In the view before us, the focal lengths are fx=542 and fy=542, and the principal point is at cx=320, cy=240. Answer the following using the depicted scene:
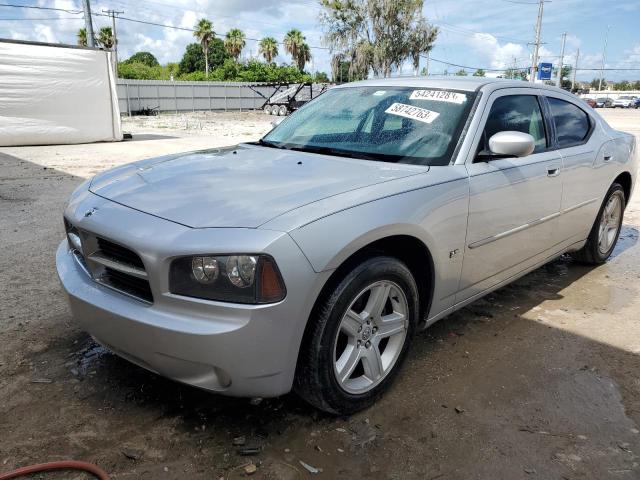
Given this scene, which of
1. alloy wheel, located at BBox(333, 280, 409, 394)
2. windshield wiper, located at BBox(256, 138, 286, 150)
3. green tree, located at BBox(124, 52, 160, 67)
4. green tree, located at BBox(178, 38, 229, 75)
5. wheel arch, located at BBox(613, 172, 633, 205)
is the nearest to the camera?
alloy wheel, located at BBox(333, 280, 409, 394)

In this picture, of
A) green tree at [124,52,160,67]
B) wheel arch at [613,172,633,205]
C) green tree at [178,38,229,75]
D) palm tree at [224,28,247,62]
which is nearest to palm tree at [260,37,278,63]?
palm tree at [224,28,247,62]

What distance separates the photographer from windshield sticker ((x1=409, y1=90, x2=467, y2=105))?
330 centimetres

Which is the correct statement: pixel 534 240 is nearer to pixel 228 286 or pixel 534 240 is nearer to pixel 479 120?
pixel 479 120

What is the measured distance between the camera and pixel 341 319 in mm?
2344

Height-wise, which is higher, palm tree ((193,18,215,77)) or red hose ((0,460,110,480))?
palm tree ((193,18,215,77))

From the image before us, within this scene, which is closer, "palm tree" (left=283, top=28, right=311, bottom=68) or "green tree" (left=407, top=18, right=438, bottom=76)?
"green tree" (left=407, top=18, right=438, bottom=76)

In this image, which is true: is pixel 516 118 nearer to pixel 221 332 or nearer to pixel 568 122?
pixel 568 122

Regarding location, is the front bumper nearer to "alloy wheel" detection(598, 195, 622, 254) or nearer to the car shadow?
"alloy wheel" detection(598, 195, 622, 254)

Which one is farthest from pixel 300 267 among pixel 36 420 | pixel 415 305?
pixel 36 420

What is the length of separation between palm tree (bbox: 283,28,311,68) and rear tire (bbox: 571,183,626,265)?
192ft

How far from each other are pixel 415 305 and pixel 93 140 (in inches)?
639

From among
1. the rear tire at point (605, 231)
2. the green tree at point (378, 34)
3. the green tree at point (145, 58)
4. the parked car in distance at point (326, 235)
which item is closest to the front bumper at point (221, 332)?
the parked car in distance at point (326, 235)

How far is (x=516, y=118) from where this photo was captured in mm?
3586

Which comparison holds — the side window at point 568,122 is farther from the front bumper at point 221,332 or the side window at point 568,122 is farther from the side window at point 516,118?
the front bumper at point 221,332
